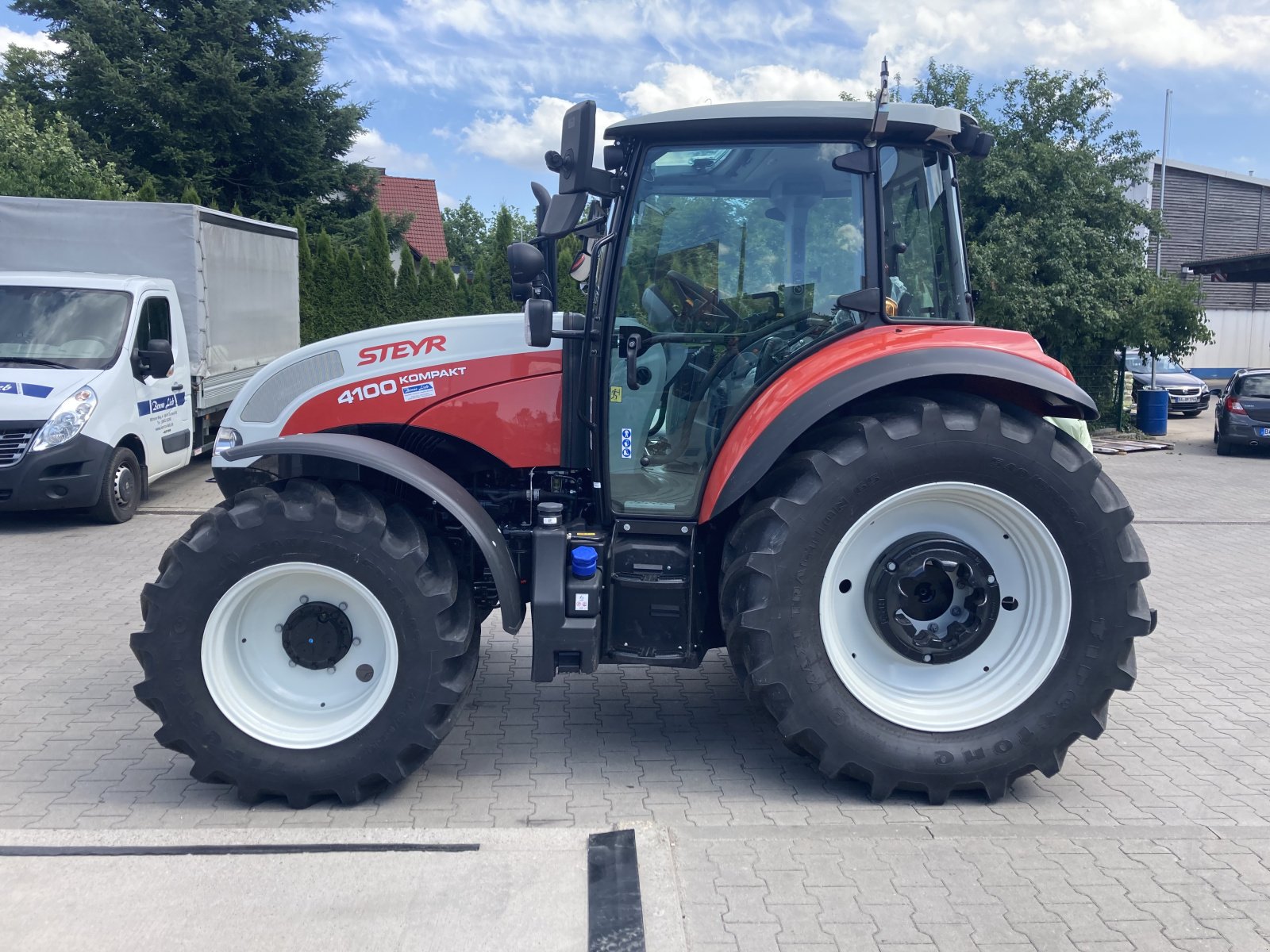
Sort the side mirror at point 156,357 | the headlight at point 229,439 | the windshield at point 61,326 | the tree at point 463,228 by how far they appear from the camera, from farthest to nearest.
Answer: the tree at point 463,228
the side mirror at point 156,357
the windshield at point 61,326
the headlight at point 229,439

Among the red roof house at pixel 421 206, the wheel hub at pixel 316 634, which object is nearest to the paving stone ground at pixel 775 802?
the wheel hub at pixel 316 634

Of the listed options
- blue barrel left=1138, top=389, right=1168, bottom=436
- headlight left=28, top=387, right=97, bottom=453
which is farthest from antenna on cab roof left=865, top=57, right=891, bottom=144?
blue barrel left=1138, top=389, right=1168, bottom=436

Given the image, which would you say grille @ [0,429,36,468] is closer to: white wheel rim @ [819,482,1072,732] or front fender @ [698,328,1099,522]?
front fender @ [698,328,1099,522]

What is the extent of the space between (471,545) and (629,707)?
4.36 feet

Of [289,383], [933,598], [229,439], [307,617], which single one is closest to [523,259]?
[289,383]

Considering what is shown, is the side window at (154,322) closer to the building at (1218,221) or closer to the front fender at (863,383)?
the front fender at (863,383)

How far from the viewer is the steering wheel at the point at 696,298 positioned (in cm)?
412

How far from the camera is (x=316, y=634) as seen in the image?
4.01 m

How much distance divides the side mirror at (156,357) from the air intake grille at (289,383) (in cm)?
Answer: 585

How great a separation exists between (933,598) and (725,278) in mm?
1503

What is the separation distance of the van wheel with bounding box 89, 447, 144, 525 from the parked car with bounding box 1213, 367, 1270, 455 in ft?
53.5

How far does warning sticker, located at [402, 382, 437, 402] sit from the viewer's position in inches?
168

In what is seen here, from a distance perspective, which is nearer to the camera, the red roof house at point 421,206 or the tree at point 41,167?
the tree at point 41,167

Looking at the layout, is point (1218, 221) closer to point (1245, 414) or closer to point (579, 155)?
point (1245, 414)
